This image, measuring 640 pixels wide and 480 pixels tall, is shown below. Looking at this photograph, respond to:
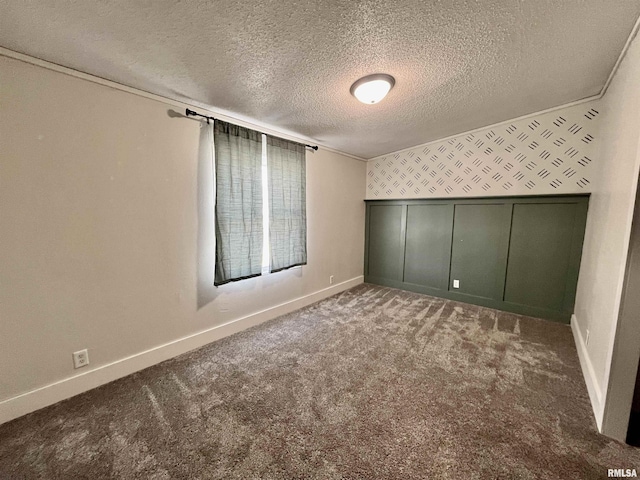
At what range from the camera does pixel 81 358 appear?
1.74 metres

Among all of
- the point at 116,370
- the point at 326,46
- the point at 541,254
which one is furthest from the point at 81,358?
the point at 541,254

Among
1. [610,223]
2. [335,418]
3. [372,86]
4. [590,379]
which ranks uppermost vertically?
[372,86]

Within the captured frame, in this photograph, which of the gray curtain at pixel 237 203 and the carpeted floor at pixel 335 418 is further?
the gray curtain at pixel 237 203

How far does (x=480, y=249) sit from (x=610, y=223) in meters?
1.64

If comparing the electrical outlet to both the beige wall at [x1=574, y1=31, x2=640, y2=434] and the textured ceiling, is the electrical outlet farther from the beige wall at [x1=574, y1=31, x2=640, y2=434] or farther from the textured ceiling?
the beige wall at [x1=574, y1=31, x2=640, y2=434]

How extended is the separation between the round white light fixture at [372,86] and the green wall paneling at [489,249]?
2.15 meters

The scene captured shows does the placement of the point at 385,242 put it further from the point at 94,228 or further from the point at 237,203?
the point at 94,228

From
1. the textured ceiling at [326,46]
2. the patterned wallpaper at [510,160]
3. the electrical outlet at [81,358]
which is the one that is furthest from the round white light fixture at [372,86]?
the electrical outlet at [81,358]

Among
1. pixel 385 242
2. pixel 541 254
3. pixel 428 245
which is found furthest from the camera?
pixel 385 242

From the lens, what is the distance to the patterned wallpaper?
2.61 metres

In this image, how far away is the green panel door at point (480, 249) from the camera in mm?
3178

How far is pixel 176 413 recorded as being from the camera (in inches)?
60.9

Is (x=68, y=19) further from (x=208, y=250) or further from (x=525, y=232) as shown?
(x=525, y=232)

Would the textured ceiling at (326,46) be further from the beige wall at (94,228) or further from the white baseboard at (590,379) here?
the white baseboard at (590,379)
